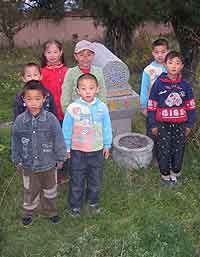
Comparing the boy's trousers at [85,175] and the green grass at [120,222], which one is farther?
the boy's trousers at [85,175]

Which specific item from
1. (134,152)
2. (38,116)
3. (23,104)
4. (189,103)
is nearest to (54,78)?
(23,104)

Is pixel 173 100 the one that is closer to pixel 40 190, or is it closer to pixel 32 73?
pixel 32 73

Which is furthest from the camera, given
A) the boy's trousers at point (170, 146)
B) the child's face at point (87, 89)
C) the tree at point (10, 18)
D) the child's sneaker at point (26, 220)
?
the tree at point (10, 18)

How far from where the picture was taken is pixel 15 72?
8961 millimetres

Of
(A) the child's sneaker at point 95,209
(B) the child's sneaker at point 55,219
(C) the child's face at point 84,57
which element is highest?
(C) the child's face at point 84,57

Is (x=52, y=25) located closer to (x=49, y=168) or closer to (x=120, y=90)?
(x=120, y=90)

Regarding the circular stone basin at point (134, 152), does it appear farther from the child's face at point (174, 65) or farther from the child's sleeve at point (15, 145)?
the child's sleeve at point (15, 145)

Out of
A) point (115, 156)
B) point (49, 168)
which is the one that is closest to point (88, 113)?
point (49, 168)

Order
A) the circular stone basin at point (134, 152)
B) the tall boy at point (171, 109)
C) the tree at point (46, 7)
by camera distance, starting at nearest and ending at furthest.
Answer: the tall boy at point (171, 109) < the circular stone basin at point (134, 152) < the tree at point (46, 7)

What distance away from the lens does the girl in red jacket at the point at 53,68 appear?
4223 mm

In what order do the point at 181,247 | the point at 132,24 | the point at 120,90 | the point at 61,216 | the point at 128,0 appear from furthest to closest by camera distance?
1. the point at 132,24
2. the point at 128,0
3. the point at 120,90
4. the point at 61,216
5. the point at 181,247

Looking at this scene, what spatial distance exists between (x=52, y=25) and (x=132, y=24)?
3.62 m

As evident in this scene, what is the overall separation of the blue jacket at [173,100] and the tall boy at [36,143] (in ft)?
3.49

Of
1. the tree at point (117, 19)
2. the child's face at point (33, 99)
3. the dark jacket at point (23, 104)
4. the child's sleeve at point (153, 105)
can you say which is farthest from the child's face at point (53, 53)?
the tree at point (117, 19)
